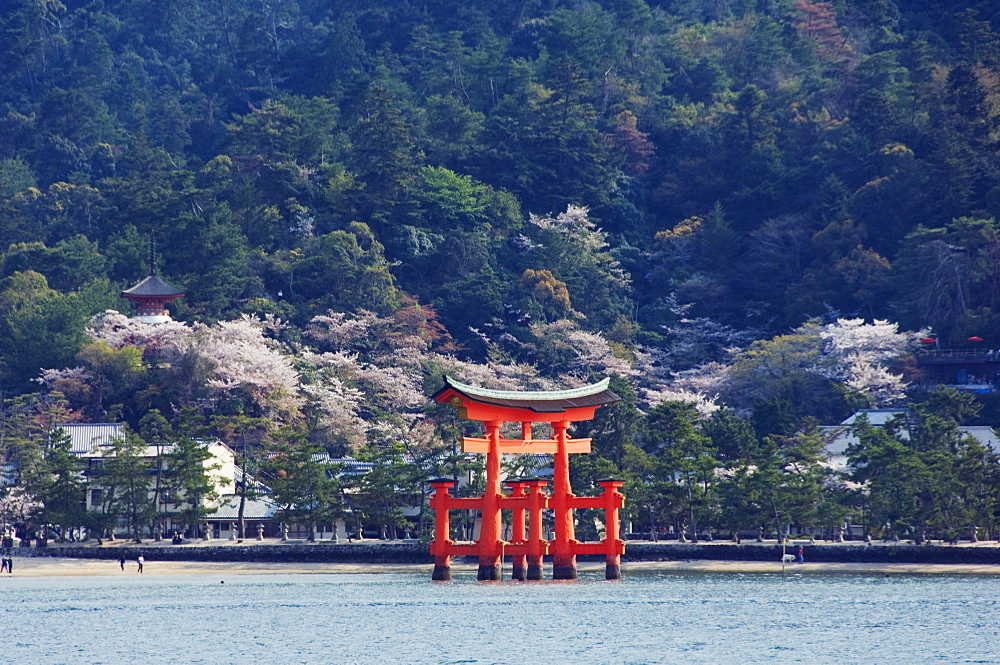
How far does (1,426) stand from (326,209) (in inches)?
892

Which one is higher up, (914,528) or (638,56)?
(638,56)

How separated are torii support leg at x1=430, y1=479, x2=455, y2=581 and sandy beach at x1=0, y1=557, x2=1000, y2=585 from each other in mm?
7511

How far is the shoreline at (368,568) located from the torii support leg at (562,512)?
6.53 metres

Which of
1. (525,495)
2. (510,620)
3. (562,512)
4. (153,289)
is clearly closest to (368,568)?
(525,495)

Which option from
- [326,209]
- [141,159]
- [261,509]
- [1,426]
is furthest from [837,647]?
[141,159]

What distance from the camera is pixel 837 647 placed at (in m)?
33.5

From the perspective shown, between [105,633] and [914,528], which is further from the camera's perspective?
[914,528]

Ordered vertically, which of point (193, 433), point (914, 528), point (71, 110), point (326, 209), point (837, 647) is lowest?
point (837, 647)

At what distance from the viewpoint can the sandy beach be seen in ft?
161

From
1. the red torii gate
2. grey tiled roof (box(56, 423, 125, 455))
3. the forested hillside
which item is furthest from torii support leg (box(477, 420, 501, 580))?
grey tiled roof (box(56, 423, 125, 455))

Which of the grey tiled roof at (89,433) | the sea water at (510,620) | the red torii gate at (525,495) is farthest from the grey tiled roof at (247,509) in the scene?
the red torii gate at (525,495)

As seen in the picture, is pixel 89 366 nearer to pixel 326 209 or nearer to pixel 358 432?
pixel 358 432

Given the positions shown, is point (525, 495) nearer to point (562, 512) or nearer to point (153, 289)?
point (562, 512)

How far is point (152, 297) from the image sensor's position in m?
69.8
